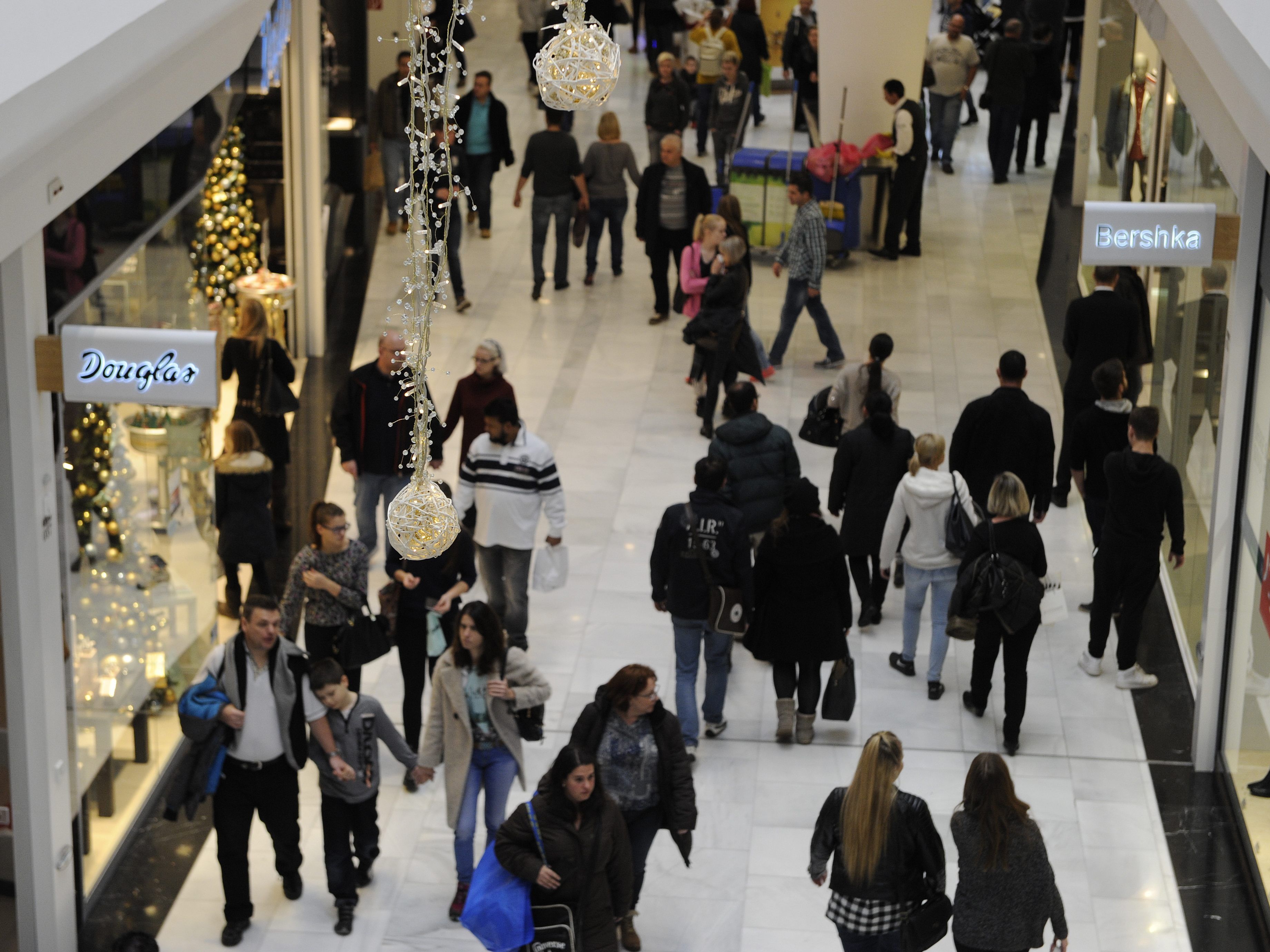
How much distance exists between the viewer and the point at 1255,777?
7965 mm

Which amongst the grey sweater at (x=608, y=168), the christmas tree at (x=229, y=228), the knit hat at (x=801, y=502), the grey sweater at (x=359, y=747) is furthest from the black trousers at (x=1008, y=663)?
the grey sweater at (x=608, y=168)

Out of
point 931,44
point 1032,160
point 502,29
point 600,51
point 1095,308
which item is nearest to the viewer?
point 600,51

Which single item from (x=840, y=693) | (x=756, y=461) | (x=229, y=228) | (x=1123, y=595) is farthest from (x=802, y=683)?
(x=229, y=228)

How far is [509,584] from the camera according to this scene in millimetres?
Answer: 9422

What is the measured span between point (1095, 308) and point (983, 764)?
5903 millimetres

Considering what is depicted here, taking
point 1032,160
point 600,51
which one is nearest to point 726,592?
point 600,51

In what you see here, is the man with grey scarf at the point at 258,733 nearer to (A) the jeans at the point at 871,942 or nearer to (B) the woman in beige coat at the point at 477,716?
(B) the woman in beige coat at the point at 477,716

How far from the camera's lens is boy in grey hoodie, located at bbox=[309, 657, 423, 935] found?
7008 mm

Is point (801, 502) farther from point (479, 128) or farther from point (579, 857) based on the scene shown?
point (479, 128)

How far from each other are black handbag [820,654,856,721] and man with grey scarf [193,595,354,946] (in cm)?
263

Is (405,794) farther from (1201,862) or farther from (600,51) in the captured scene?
(600,51)

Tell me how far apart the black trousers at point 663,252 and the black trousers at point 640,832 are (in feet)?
25.2

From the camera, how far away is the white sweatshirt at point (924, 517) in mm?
8898

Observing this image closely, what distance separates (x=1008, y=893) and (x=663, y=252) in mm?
9461
